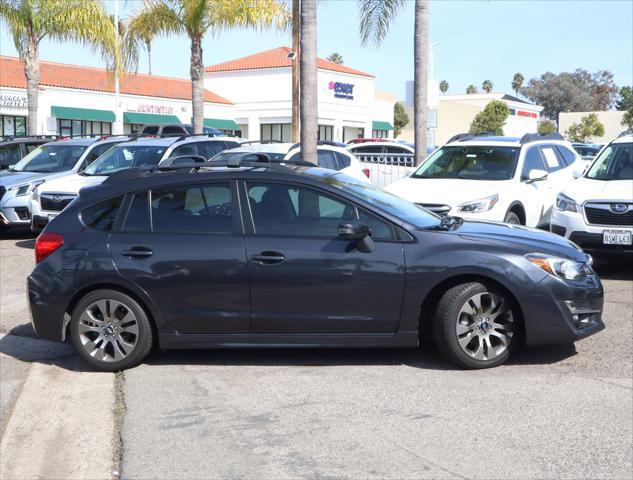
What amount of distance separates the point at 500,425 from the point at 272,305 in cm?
205

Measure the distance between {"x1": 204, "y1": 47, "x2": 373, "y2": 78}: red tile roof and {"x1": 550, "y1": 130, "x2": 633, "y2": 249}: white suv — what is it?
49.9 meters

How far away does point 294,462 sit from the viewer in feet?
15.8

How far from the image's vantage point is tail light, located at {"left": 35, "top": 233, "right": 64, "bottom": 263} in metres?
6.87

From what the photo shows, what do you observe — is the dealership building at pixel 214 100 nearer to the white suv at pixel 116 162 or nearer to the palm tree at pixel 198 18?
the palm tree at pixel 198 18

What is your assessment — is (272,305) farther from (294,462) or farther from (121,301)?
(294,462)

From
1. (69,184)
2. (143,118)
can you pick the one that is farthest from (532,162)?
(143,118)

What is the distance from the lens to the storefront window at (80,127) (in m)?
45.0

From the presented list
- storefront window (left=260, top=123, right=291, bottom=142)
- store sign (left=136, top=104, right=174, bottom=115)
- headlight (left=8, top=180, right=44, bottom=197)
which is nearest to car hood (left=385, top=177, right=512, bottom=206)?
headlight (left=8, top=180, right=44, bottom=197)

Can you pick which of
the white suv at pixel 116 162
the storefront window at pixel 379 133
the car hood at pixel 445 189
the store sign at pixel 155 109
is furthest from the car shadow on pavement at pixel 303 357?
the storefront window at pixel 379 133

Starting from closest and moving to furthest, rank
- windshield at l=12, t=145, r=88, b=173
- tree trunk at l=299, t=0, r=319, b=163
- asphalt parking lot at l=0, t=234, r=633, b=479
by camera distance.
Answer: asphalt parking lot at l=0, t=234, r=633, b=479, tree trunk at l=299, t=0, r=319, b=163, windshield at l=12, t=145, r=88, b=173

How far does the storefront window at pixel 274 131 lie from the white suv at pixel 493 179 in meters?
47.0

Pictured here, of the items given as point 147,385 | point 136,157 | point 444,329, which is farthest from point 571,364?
point 136,157

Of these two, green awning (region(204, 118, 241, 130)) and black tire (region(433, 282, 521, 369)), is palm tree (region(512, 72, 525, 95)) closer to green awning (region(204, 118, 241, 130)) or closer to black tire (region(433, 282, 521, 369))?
green awning (region(204, 118, 241, 130))

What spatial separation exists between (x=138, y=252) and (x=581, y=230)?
6.09 m
